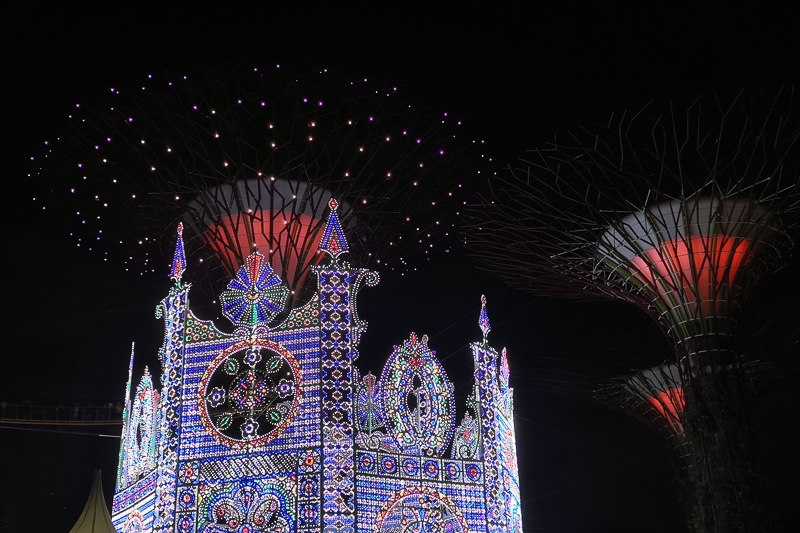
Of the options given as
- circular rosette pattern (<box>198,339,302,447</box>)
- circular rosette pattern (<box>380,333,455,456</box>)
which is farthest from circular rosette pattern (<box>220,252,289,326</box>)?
circular rosette pattern (<box>380,333,455,456</box>)

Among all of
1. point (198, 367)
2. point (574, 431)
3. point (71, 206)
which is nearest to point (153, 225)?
point (71, 206)

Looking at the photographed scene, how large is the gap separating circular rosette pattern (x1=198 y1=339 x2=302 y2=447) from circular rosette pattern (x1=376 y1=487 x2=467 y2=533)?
7.82 ft

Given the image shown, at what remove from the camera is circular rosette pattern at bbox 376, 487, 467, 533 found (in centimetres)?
1611

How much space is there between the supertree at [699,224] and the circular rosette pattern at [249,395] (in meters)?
6.60

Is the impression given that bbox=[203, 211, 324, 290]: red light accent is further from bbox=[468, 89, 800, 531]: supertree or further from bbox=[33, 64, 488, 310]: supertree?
bbox=[468, 89, 800, 531]: supertree

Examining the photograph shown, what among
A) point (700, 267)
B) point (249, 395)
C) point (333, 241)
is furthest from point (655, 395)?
point (249, 395)

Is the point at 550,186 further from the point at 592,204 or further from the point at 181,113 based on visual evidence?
the point at 181,113

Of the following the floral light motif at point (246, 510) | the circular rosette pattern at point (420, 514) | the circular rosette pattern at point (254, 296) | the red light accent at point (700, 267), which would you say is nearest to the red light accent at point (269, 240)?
the circular rosette pattern at point (254, 296)

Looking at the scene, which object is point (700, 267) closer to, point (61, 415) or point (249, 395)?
point (249, 395)

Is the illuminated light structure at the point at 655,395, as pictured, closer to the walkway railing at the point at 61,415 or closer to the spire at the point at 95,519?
the walkway railing at the point at 61,415

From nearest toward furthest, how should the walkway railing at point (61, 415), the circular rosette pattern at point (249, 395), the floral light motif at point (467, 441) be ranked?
the circular rosette pattern at point (249, 395), the floral light motif at point (467, 441), the walkway railing at point (61, 415)

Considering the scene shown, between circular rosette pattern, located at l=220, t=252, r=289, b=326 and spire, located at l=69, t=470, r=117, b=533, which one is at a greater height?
circular rosette pattern, located at l=220, t=252, r=289, b=326

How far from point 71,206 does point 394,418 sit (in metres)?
10.0

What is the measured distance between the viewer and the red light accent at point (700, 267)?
65.1 feet
